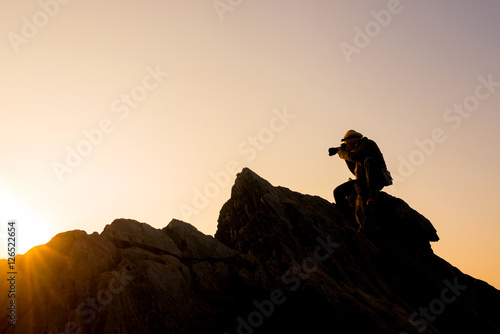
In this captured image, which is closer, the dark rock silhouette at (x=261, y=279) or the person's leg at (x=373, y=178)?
the dark rock silhouette at (x=261, y=279)

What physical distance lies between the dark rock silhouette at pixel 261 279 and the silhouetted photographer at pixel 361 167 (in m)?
0.81

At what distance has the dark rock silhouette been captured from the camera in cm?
1059

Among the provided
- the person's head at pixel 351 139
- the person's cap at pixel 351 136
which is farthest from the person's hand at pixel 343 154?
the person's cap at pixel 351 136

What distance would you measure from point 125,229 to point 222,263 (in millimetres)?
3924

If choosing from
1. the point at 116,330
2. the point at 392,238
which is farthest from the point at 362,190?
the point at 116,330

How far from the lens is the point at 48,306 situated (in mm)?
10570

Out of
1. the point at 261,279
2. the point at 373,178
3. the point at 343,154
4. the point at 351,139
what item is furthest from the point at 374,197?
the point at 261,279

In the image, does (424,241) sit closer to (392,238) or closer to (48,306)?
(392,238)

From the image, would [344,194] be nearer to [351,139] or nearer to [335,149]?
[335,149]

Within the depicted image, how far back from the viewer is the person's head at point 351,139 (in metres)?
18.5

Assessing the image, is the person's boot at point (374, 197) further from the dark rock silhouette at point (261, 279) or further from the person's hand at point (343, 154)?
the person's hand at point (343, 154)

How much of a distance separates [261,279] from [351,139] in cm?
953

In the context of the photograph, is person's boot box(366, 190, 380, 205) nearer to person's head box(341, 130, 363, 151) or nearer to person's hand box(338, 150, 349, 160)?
person's hand box(338, 150, 349, 160)

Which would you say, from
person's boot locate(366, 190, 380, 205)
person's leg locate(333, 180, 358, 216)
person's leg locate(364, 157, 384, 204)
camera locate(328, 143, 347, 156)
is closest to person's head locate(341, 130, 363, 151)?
camera locate(328, 143, 347, 156)
